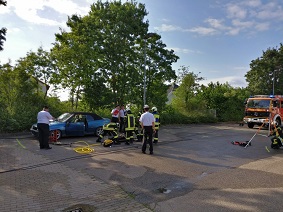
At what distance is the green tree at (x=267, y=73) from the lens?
41938 millimetres

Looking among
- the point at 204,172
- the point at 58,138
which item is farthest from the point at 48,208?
the point at 58,138

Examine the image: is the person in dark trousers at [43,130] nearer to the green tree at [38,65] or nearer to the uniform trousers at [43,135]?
the uniform trousers at [43,135]

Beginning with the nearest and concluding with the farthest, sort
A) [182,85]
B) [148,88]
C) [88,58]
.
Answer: [88,58], [148,88], [182,85]

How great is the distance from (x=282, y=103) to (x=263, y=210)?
18.0 metres

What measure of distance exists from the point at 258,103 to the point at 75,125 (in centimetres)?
1429

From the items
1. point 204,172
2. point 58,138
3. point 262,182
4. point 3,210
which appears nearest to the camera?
point 3,210

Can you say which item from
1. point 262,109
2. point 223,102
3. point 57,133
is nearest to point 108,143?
point 57,133

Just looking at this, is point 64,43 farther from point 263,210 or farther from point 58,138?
point 263,210

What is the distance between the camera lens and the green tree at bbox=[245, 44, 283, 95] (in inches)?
1651

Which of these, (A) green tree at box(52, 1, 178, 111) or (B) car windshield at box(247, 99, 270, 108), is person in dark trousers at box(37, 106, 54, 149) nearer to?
(A) green tree at box(52, 1, 178, 111)

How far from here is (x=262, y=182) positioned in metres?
6.56

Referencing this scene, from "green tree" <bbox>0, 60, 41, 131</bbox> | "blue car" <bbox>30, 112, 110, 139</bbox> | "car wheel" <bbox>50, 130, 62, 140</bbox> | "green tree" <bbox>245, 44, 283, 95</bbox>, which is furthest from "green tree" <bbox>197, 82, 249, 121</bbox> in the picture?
"car wheel" <bbox>50, 130, 62, 140</bbox>

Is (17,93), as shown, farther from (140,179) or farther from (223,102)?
(223,102)

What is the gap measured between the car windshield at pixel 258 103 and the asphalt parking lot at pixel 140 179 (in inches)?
392
